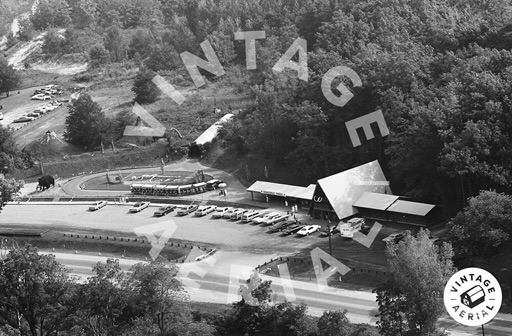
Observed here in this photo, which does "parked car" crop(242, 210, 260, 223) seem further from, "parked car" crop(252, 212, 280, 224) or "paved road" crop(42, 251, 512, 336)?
"paved road" crop(42, 251, 512, 336)

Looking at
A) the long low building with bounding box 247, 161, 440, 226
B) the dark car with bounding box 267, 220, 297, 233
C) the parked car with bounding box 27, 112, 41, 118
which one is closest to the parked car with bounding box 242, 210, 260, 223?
the dark car with bounding box 267, 220, 297, 233

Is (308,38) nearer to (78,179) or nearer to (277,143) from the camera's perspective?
(277,143)

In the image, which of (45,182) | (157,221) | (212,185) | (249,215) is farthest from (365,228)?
(45,182)

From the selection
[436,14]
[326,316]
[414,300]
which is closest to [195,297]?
[326,316]

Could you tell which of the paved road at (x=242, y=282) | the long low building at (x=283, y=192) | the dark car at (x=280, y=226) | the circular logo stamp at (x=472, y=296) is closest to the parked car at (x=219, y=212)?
the long low building at (x=283, y=192)

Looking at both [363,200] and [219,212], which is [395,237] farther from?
[219,212]

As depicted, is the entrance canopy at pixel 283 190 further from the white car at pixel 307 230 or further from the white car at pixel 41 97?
the white car at pixel 41 97
